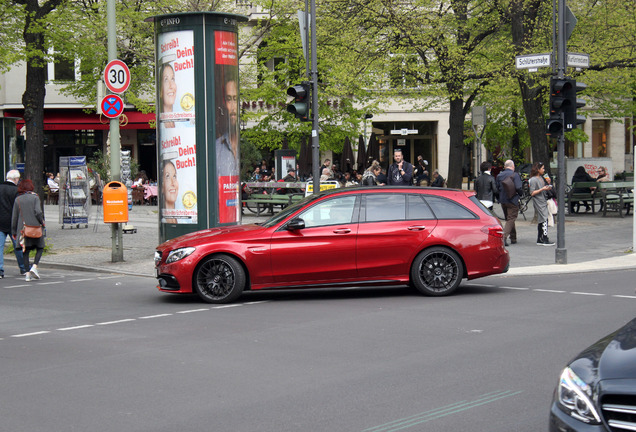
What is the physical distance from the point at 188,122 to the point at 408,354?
370 inches

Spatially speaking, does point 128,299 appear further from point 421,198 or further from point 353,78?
point 353,78

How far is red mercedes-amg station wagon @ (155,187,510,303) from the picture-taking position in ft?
38.0

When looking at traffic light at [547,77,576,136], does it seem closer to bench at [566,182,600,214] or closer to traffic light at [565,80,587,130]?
traffic light at [565,80,587,130]

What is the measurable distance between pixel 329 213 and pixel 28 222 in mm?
6279

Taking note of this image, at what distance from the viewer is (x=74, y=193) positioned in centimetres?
2506

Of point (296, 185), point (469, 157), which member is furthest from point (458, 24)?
point (469, 157)

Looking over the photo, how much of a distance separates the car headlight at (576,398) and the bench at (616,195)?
23297 mm

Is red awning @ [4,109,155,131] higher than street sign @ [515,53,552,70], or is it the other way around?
red awning @ [4,109,155,131]

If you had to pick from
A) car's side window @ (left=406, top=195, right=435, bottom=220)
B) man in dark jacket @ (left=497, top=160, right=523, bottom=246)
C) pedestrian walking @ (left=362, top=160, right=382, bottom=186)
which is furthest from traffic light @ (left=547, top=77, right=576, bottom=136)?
pedestrian walking @ (left=362, top=160, right=382, bottom=186)

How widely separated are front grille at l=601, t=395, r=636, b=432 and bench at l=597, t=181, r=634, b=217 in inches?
929

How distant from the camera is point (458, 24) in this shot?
2719cm

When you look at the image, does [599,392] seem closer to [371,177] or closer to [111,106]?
[111,106]

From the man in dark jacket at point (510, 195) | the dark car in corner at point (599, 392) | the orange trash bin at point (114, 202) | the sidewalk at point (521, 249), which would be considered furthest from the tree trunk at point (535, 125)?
the dark car in corner at point (599, 392)

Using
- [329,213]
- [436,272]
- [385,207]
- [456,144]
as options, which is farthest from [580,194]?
[329,213]
